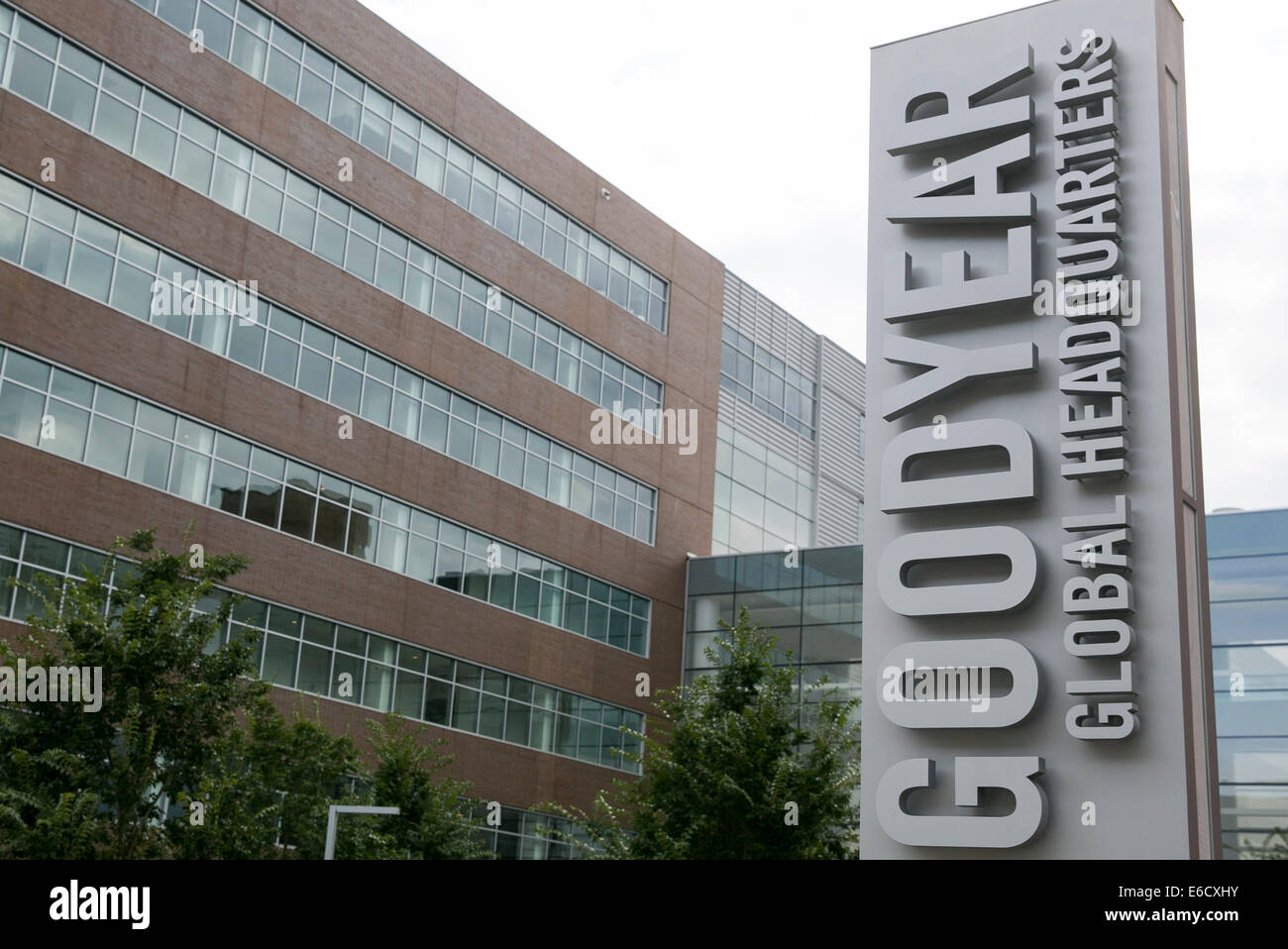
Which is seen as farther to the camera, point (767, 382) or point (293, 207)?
point (767, 382)

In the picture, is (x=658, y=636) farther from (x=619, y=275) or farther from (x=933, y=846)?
(x=933, y=846)

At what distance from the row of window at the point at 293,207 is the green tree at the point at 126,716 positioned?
10.4m

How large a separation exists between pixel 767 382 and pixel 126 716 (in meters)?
30.9

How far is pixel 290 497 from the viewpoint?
3306 centimetres

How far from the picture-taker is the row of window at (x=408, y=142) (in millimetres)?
33312

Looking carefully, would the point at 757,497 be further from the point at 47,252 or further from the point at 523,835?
the point at 47,252

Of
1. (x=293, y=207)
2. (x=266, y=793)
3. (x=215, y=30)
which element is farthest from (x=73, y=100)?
(x=266, y=793)

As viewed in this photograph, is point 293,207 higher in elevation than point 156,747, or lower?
higher

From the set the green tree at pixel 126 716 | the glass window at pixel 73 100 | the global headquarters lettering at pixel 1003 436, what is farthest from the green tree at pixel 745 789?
the glass window at pixel 73 100

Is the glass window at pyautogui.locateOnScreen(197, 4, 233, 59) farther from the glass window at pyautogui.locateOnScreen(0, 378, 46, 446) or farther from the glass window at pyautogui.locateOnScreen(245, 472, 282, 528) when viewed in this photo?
the glass window at pyautogui.locateOnScreen(245, 472, 282, 528)

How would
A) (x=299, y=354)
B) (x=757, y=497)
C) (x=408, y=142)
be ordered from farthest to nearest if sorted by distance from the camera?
(x=757, y=497) < (x=408, y=142) < (x=299, y=354)

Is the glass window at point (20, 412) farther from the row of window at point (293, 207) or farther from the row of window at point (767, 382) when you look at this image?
the row of window at point (767, 382)
